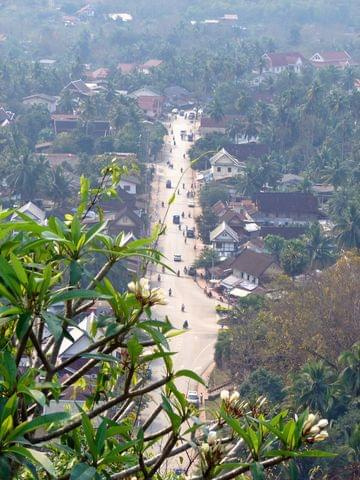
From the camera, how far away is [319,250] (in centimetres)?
2975

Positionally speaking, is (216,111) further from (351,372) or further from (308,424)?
(308,424)

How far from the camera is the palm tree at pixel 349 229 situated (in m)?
30.7

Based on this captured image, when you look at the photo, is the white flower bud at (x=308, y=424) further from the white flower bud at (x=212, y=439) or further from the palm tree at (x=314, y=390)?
the palm tree at (x=314, y=390)

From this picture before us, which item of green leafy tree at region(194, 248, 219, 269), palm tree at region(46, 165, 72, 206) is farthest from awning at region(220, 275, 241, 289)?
palm tree at region(46, 165, 72, 206)

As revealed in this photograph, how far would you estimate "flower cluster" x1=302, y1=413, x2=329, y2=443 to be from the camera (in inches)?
141

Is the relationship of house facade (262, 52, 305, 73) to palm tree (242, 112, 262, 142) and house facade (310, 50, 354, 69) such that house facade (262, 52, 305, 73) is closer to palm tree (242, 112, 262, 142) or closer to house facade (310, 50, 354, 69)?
house facade (310, 50, 354, 69)

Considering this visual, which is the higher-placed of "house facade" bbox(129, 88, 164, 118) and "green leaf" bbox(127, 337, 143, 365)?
"green leaf" bbox(127, 337, 143, 365)

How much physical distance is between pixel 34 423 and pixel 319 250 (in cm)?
2691

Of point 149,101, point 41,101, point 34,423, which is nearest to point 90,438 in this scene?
point 34,423

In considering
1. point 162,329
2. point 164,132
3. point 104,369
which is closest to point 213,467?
point 162,329

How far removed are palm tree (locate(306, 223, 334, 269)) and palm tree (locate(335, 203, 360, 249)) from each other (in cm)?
103

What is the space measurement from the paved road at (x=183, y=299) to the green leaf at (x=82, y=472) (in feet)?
48.2

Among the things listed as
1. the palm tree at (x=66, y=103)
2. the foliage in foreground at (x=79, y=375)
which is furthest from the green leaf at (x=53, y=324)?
the palm tree at (x=66, y=103)

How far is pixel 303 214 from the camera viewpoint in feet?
125
